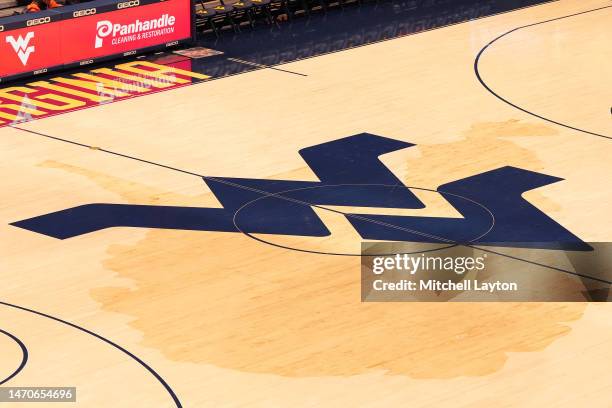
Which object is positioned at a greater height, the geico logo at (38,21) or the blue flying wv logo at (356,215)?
the geico logo at (38,21)

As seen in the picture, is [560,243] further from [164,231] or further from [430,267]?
[164,231]

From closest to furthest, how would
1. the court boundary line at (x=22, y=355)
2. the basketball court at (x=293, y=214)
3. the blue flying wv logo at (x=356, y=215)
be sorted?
1. the court boundary line at (x=22, y=355)
2. the basketball court at (x=293, y=214)
3. the blue flying wv logo at (x=356, y=215)

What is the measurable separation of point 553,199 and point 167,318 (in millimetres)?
10033

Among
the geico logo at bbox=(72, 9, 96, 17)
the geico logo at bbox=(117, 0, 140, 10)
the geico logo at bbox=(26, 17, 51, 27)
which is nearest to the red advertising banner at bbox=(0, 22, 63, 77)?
the geico logo at bbox=(26, 17, 51, 27)

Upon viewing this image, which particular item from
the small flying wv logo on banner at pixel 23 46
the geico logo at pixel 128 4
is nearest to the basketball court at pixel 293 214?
the small flying wv logo on banner at pixel 23 46

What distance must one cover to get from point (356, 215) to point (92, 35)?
14.7m

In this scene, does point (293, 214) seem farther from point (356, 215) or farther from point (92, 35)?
point (92, 35)

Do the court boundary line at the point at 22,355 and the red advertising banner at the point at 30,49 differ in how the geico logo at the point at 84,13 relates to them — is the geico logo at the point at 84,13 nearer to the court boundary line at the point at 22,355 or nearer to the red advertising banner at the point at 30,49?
the red advertising banner at the point at 30,49

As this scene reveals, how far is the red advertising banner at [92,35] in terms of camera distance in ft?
132

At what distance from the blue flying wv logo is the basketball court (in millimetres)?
82

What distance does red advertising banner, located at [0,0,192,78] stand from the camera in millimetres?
40188

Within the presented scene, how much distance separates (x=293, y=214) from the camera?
30.5 meters

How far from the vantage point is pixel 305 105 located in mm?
38219

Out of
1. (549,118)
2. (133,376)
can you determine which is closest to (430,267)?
(133,376)
